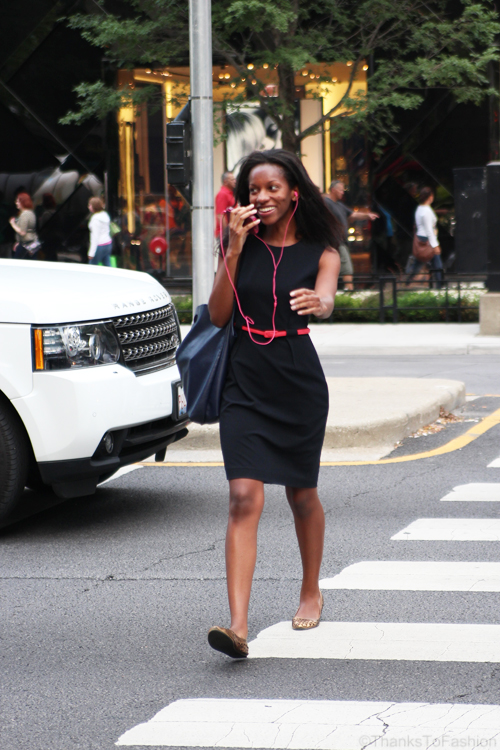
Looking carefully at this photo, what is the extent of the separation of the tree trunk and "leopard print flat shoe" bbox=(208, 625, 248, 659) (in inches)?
571

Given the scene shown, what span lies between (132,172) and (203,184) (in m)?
14.8

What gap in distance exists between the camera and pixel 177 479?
7582mm

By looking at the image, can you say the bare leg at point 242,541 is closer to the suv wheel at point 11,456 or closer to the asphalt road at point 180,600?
the asphalt road at point 180,600

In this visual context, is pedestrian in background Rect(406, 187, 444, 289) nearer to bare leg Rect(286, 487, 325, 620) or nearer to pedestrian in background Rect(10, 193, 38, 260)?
pedestrian in background Rect(10, 193, 38, 260)

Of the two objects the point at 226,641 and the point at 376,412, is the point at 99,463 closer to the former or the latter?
the point at 226,641

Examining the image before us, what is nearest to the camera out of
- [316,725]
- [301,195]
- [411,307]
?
[316,725]

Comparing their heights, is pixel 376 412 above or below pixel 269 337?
below

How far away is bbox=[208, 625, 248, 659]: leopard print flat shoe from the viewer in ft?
12.9

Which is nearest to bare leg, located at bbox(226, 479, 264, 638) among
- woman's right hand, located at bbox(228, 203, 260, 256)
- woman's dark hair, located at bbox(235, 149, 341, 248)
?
woman's right hand, located at bbox(228, 203, 260, 256)

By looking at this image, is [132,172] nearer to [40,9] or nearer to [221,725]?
[40,9]

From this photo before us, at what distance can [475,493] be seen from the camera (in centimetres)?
689

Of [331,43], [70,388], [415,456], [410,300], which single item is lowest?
[415,456]

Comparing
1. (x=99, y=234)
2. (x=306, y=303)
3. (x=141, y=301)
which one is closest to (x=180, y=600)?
(x=306, y=303)

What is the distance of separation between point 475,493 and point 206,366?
3.16 metres
